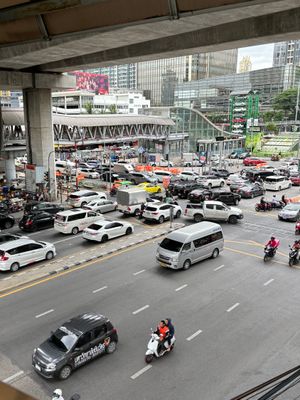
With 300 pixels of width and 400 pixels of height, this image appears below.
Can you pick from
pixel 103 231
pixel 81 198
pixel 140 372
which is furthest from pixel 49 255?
pixel 81 198

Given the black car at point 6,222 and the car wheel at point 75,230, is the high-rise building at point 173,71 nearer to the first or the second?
the black car at point 6,222

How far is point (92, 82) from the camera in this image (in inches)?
5020

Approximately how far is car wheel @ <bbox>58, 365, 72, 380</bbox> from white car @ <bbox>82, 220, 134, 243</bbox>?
13.3m

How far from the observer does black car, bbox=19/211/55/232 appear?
91.7 ft

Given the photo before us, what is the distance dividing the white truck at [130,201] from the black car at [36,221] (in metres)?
5.87

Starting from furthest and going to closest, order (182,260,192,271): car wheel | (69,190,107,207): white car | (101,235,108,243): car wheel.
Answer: (69,190,107,207): white car
(101,235,108,243): car wheel
(182,260,192,271): car wheel

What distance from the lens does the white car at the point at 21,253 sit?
19.9 m

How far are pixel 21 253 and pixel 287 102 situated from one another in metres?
114

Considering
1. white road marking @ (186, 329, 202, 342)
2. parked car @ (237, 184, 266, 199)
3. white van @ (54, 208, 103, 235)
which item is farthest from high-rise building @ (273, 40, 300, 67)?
white road marking @ (186, 329, 202, 342)

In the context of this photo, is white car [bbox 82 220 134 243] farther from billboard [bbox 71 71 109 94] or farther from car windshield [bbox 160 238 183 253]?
billboard [bbox 71 71 109 94]

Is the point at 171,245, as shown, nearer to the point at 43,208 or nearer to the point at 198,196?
the point at 43,208

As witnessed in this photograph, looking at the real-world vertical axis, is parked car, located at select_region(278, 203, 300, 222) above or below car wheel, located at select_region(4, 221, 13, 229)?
above

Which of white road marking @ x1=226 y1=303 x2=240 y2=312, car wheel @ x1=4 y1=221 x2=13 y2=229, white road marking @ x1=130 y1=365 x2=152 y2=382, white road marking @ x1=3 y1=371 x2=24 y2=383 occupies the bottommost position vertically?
car wheel @ x1=4 y1=221 x2=13 y2=229

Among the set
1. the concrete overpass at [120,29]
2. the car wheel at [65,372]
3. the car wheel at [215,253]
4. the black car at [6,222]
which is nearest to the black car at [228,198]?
the car wheel at [215,253]
